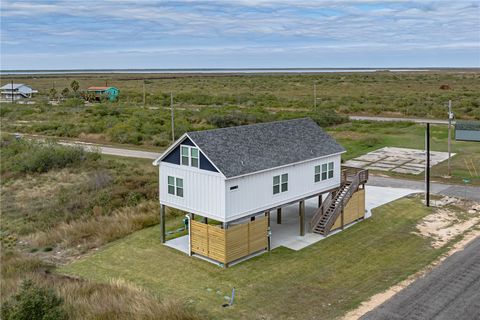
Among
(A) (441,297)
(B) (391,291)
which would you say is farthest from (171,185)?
(A) (441,297)

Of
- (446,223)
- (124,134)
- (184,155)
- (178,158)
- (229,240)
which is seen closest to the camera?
(229,240)

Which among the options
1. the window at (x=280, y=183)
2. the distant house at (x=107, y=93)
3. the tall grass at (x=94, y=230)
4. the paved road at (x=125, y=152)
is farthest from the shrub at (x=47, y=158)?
the distant house at (x=107, y=93)

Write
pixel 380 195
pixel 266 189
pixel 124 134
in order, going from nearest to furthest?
pixel 266 189
pixel 380 195
pixel 124 134

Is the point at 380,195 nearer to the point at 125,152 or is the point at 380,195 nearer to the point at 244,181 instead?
the point at 244,181

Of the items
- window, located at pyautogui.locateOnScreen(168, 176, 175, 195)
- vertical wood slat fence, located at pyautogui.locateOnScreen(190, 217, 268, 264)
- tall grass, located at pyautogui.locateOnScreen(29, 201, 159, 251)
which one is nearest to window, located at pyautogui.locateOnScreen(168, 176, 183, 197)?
window, located at pyautogui.locateOnScreen(168, 176, 175, 195)

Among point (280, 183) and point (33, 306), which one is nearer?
point (33, 306)

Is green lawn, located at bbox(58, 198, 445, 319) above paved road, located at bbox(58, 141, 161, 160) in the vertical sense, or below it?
below

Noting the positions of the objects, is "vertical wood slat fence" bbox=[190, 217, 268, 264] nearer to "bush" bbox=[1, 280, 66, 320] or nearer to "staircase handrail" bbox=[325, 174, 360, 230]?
"staircase handrail" bbox=[325, 174, 360, 230]
